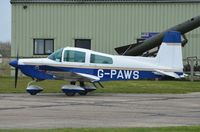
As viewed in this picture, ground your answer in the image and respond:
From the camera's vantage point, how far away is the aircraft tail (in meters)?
24.5

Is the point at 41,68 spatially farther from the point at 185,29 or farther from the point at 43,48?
the point at 43,48

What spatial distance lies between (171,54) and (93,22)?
19276mm

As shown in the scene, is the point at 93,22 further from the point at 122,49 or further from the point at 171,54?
the point at 171,54

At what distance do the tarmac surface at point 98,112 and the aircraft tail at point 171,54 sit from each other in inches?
109

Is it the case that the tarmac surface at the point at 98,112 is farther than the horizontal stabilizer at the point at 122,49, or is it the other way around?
the horizontal stabilizer at the point at 122,49

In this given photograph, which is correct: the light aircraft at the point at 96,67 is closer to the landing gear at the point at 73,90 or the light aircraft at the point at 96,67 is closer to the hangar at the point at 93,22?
the landing gear at the point at 73,90

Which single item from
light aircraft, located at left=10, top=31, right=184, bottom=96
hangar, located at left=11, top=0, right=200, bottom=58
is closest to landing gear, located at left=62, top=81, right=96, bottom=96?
light aircraft, located at left=10, top=31, right=184, bottom=96

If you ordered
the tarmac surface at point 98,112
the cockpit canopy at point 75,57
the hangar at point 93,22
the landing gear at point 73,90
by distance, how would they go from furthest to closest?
1. the hangar at point 93,22
2. the cockpit canopy at point 75,57
3. the landing gear at point 73,90
4. the tarmac surface at point 98,112

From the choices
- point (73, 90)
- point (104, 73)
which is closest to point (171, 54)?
point (104, 73)

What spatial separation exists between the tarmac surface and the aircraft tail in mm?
2771

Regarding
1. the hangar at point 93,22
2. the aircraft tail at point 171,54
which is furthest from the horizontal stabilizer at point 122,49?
the aircraft tail at point 171,54

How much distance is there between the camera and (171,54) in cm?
2470

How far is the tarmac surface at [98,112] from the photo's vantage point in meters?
13.7

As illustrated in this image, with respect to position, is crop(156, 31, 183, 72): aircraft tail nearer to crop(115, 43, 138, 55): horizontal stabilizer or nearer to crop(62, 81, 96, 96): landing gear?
crop(62, 81, 96, 96): landing gear
